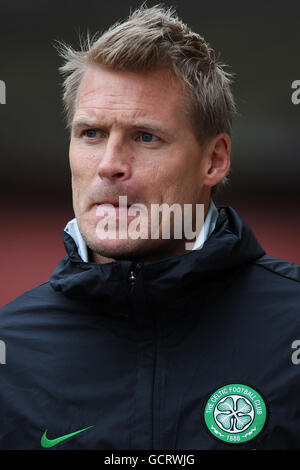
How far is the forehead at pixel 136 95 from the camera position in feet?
4.00

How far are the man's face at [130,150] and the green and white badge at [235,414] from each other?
0.31 m

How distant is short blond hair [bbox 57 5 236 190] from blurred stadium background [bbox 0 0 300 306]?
67.9 inches

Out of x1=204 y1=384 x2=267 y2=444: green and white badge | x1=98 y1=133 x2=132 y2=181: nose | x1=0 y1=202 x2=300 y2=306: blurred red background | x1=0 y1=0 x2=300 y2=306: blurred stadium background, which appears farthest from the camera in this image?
x1=0 y1=202 x2=300 y2=306: blurred red background

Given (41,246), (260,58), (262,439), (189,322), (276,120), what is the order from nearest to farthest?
1. (262,439)
2. (189,322)
3. (260,58)
4. (276,120)
5. (41,246)

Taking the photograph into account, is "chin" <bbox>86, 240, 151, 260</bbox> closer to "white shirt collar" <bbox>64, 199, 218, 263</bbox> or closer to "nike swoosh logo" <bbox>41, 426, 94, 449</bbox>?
"white shirt collar" <bbox>64, 199, 218, 263</bbox>

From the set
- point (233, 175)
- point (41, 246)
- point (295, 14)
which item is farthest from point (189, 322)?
A: point (41, 246)

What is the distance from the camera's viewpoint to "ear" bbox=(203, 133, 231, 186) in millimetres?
1346

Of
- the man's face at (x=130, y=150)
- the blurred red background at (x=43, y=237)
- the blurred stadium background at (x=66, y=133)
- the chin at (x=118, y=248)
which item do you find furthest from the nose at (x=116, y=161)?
the blurred red background at (x=43, y=237)

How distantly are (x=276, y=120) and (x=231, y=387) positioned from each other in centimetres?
277

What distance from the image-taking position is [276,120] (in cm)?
369

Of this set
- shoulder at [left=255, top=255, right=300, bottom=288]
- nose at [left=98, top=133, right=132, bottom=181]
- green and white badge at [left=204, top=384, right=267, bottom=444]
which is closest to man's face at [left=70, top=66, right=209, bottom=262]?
nose at [left=98, top=133, right=132, bottom=181]

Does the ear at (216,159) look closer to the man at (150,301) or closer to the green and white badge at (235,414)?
the man at (150,301)

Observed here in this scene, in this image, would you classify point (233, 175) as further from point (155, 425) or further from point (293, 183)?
point (155, 425)

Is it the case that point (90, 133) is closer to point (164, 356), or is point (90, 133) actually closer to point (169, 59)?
point (169, 59)
